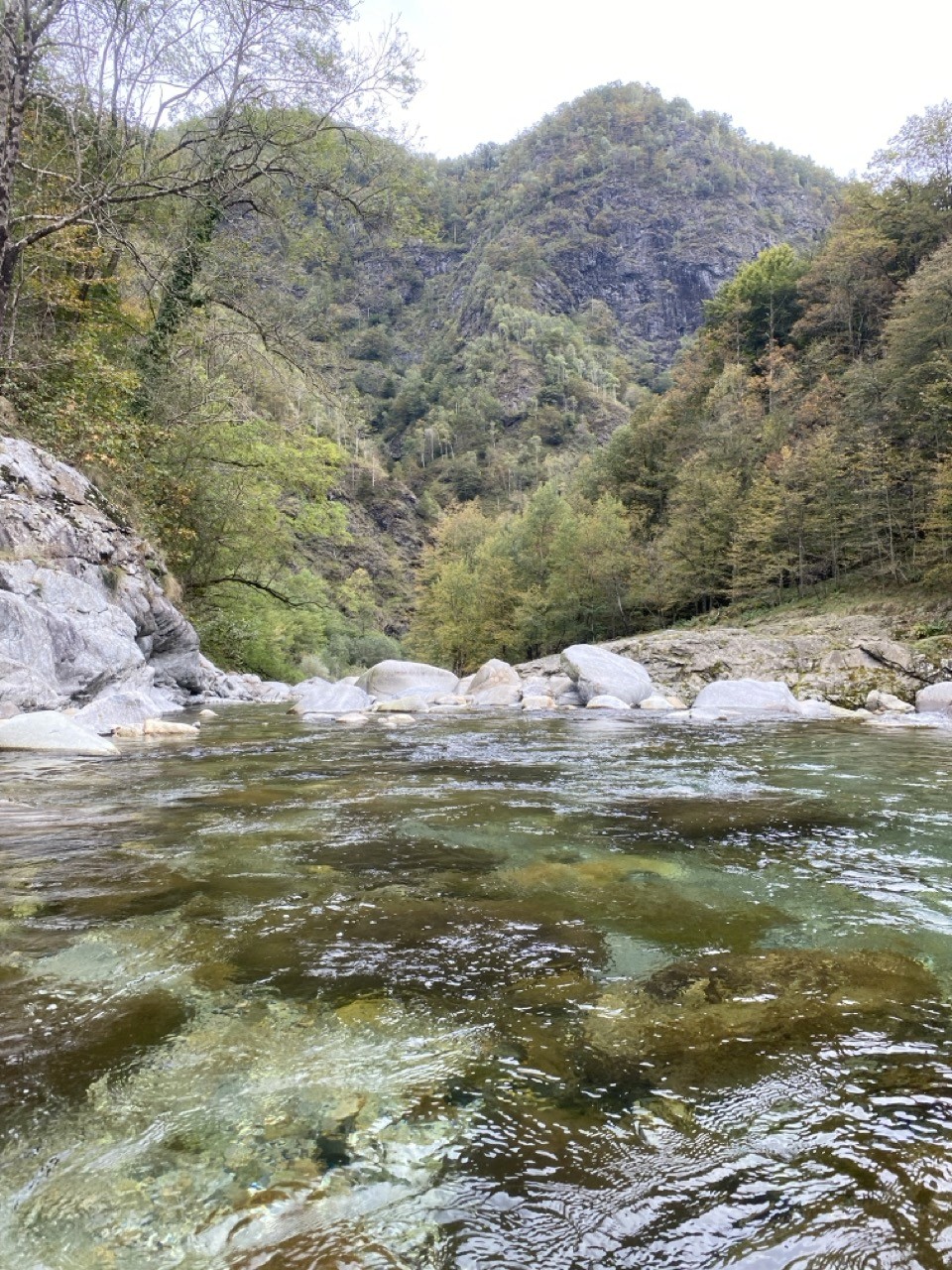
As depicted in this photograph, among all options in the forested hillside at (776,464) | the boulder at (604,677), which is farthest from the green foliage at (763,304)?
the boulder at (604,677)

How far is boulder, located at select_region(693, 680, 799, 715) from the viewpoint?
13.6 meters

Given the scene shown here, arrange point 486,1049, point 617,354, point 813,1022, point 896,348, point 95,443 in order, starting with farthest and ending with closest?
point 617,354 → point 896,348 → point 95,443 → point 813,1022 → point 486,1049

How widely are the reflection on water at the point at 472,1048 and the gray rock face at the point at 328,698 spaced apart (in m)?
10.4

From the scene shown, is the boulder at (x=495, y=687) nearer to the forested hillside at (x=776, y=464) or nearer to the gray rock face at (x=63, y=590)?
the gray rock face at (x=63, y=590)

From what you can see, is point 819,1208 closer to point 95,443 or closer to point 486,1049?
point 486,1049

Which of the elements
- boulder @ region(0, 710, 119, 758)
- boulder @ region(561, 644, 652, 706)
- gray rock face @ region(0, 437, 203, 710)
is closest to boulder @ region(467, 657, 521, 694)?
boulder @ region(561, 644, 652, 706)

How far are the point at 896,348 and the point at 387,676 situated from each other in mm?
21531

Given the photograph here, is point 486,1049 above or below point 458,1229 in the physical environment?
below

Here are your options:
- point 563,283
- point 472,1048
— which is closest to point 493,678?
point 472,1048

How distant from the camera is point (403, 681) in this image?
19.6m

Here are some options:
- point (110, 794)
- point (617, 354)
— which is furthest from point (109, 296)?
point (617, 354)

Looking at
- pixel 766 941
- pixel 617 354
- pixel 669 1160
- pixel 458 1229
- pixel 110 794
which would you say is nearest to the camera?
pixel 458 1229

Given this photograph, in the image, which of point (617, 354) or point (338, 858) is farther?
point (617, 354)

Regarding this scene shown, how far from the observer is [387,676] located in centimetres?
1978
